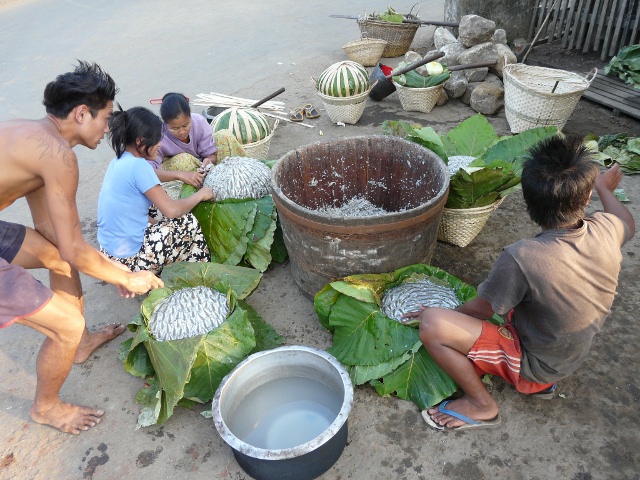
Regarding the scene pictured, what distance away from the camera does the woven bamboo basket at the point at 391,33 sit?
7.11m

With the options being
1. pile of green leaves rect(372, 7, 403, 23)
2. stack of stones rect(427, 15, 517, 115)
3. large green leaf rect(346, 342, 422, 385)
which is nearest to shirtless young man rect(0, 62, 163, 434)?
large green leaf rect(346, 342, 422, 385)

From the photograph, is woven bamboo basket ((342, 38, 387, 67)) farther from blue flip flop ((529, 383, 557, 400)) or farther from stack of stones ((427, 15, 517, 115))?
blue flip flop ((529, 383, 557, 400))

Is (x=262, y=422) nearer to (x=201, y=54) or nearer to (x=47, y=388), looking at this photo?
(x=47, y=388)

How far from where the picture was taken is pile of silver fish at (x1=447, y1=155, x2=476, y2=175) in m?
3.26

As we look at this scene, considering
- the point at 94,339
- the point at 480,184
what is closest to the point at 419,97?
the point at 480,184

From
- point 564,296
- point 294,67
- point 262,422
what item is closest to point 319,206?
point 262,422

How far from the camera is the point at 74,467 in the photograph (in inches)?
89.7

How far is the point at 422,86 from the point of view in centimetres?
525

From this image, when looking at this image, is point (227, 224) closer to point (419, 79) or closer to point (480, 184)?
point (480, 184)

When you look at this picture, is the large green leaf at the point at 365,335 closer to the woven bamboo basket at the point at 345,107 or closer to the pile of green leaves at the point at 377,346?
the pile of green leaves at the point at 377,346

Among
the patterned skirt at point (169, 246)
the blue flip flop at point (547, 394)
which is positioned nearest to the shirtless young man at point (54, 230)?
the patterned skirt at point (169, 246)

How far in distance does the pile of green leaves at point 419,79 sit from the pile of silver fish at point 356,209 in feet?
8.07

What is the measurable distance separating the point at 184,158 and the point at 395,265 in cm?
175

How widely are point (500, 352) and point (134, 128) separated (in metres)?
2.21
